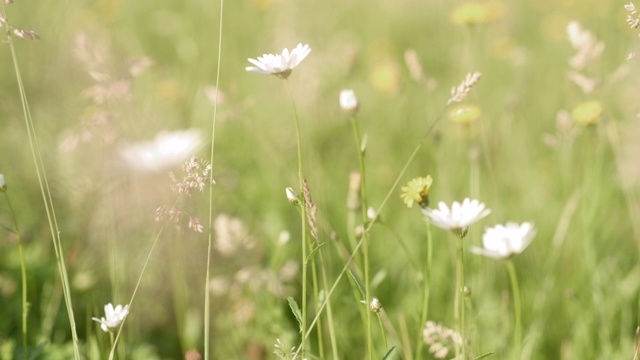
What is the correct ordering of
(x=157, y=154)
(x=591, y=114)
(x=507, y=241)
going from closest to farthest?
(x=507, y=241), (x=157, y=154), (x=591, y=114)

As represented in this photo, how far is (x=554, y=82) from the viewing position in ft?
11.1

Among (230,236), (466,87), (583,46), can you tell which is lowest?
(230,236)

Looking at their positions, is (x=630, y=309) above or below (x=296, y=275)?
below

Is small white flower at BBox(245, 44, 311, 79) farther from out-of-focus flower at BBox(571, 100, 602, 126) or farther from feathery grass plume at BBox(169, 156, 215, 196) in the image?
out-of-focus flower at BBox(571, 100, 602, 126)

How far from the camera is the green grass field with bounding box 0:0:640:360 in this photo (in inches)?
53.3

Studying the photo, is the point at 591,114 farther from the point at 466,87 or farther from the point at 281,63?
the point at 281,63

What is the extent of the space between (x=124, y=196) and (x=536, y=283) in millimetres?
1087

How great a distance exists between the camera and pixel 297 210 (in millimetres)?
1022

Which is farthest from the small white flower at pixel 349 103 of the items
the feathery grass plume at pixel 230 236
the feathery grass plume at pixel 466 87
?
the feathery grass plume at pixel 230 236

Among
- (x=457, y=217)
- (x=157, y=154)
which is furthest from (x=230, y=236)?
(x=457, y=217)

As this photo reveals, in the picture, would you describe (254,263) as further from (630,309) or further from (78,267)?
(630,309)

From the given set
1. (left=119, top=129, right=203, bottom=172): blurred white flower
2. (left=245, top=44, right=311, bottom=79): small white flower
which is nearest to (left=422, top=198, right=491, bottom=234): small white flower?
(left=245, top=44, right=311, bottom=79): small white flower

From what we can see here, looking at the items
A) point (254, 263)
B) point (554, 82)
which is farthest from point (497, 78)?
point (254, 263)

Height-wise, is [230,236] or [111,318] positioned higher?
[230,236]
